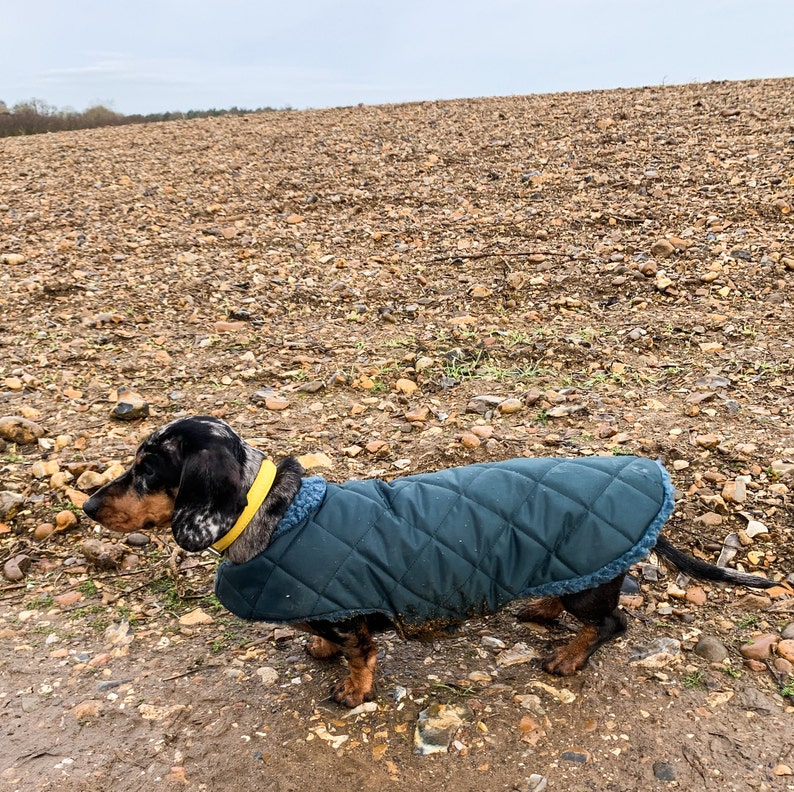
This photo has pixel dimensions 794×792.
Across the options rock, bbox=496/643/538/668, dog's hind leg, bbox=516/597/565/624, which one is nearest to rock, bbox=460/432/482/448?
dog's hind leg, bbox=516/597/565/624

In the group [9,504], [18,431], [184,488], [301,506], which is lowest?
[9,504]

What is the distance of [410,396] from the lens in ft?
19.1

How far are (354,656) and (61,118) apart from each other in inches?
920

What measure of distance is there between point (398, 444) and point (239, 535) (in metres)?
2.08

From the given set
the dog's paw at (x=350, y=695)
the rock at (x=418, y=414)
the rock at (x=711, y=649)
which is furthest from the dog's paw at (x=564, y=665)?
the rock at (x=418, y=414)

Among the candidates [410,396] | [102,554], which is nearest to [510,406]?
[410,396]

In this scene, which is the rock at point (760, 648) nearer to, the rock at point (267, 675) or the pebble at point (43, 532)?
the rock at point (267, 675)

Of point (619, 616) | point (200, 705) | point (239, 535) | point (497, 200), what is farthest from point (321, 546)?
point (497, 200)

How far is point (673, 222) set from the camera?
862 cm

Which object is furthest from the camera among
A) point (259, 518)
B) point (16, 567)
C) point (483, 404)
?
point (483, 404)

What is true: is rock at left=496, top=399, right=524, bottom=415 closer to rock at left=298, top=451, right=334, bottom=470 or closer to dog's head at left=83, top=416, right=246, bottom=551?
rock at left=298, top=451, right=334, bottom=470

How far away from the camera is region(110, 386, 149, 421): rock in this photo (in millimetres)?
5516

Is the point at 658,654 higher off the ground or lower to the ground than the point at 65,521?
lower

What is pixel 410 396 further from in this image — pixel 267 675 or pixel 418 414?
pixel 267 675
